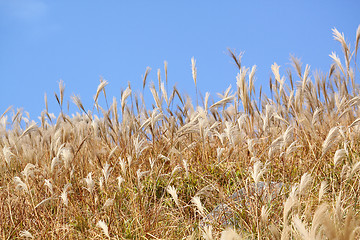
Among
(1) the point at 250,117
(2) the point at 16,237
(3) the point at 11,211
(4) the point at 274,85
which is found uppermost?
(4) the point at 274,85

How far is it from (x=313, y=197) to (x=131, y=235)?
1.53 meters

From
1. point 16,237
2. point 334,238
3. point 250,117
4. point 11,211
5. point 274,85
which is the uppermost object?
point 274,85

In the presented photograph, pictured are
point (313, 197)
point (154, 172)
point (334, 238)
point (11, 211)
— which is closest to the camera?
point (334, 238)

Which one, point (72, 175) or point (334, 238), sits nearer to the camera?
point (334, 238)

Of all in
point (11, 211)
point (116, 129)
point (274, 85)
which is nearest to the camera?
point (11, 211)

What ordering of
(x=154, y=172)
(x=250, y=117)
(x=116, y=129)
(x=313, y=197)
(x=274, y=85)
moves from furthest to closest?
(x=274, y=85) → (x=250, y=117) → (x=116, y=129) → (x=154, y=172) → (x=313, y=197)

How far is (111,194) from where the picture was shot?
11.4 feet

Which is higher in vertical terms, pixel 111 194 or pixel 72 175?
pixel 72 175

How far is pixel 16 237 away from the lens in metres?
3.20

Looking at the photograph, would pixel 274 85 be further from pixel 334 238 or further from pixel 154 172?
pixel 334 238

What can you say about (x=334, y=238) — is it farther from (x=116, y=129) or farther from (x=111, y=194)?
(x=116, y=129)

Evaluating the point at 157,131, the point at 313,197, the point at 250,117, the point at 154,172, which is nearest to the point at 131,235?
the point at 154,172

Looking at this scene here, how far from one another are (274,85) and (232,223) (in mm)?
2461

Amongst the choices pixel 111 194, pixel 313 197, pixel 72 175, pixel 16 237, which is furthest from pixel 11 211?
pixel 313 197
